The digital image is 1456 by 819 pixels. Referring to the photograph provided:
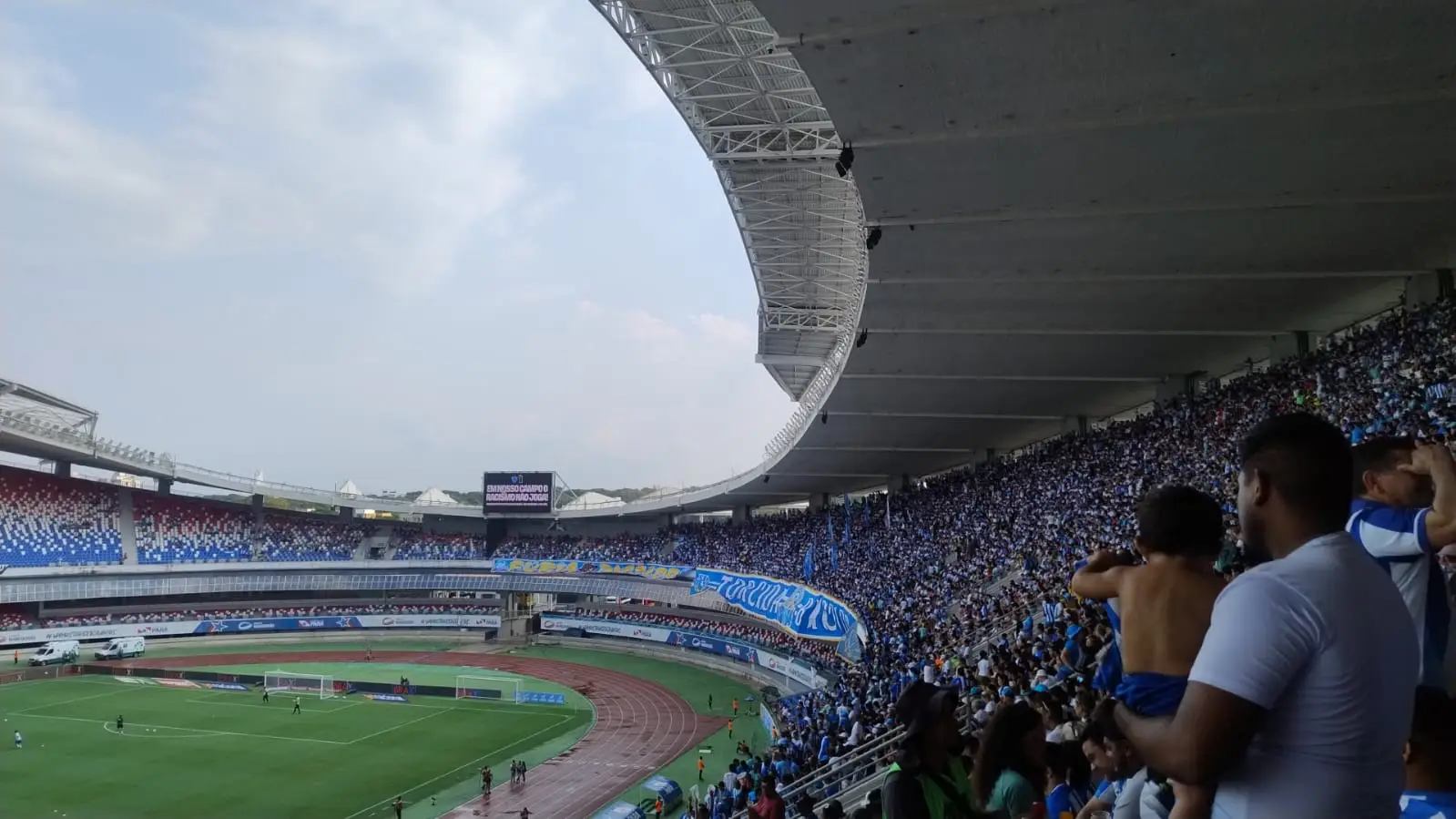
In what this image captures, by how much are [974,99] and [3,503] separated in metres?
55.9

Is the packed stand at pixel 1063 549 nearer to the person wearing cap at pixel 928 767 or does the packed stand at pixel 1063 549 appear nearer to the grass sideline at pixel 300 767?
the person wearing cap at pixel 928 767

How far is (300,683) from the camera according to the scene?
3734 centimetres

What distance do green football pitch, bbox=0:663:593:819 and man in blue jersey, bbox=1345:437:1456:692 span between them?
2350 cm

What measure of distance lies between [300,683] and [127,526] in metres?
23.2

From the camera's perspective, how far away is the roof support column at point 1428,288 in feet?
57.4

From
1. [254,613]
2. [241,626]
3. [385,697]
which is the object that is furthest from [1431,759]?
[254,613]

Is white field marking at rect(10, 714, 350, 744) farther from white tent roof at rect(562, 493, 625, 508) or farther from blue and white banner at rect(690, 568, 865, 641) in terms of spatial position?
white tent roof at rect(562, 493, 625, 508)

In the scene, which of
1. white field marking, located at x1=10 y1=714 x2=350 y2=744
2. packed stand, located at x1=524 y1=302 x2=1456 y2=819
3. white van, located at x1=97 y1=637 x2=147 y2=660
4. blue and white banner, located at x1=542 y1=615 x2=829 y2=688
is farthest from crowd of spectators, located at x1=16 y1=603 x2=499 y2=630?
packed stand, located at x1=524 y1=302 x2=1456 y2=819

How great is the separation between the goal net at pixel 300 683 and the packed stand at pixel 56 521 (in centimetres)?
1917

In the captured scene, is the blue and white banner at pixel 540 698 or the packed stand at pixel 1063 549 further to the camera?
the blue and white banner at pixel 540 698

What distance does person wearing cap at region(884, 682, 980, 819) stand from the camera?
10.0 ft

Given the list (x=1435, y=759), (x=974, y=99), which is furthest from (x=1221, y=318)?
(x=1435, y=759)

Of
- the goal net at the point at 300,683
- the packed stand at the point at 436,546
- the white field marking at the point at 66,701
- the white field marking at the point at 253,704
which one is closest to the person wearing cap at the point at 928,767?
the white field marking at the point at 253,704

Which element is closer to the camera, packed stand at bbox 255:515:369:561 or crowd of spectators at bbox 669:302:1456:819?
crowd of spectators at bbox 669:302:1456:819
